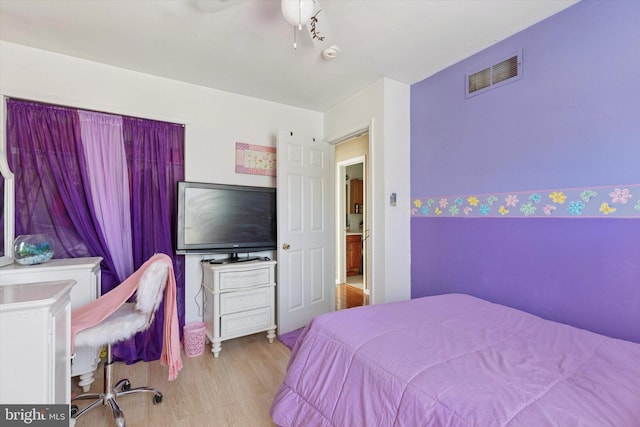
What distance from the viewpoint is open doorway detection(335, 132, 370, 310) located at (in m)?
4.33

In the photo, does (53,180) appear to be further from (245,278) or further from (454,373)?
(454,373)

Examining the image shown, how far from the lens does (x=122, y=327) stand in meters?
1.66

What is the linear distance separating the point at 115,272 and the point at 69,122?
1227mm

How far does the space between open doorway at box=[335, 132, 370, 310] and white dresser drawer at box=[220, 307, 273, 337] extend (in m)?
1.31

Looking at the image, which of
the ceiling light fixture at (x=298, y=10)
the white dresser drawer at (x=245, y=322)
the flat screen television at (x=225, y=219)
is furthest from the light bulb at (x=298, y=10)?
the white dresser drawer at (x=245, y=322)

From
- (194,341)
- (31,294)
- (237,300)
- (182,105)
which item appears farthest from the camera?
(182,105)

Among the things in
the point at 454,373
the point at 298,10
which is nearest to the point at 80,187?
the point at 298,10

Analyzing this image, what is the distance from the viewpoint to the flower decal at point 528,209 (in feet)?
6.14

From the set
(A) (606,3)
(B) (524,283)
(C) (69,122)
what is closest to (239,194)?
(C) (69,122)

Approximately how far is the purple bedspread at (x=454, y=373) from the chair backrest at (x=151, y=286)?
93 centimetres

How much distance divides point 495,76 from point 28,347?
298 cm

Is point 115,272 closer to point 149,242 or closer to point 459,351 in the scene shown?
point 149,242

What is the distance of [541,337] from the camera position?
4.42 ft

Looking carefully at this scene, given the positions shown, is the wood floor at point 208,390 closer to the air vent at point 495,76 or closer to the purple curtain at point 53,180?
the purple curtain at point 53,180
